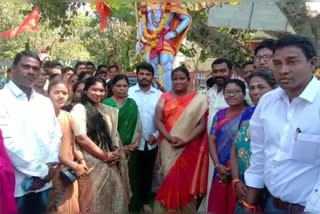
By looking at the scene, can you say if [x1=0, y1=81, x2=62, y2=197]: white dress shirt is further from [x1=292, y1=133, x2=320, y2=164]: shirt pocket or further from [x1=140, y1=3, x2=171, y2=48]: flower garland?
[x1=140, y1=3, x2=171, y2=48]: flower garland

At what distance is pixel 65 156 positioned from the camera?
3.29 m

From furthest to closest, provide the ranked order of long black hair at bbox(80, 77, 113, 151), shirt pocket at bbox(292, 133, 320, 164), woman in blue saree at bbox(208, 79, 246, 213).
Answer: long black hair at bbox(80, 77, 113, 151), woman in blue saree at bbox(208, 79, 246, 213), shirt pocket at bbox(292, 133, 320, 164)

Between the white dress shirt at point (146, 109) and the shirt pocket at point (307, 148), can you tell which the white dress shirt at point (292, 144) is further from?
the white dress shirt at point (146, 109)

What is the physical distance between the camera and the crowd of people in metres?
1.89

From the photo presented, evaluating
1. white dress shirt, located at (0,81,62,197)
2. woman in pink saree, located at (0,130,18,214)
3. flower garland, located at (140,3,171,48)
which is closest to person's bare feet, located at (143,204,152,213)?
white dress shirt, located at (0,81,62,197)

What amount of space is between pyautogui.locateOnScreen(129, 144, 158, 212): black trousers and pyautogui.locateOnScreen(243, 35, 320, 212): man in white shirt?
7.66 feet

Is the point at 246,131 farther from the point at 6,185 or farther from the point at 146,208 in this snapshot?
the point at 146,208

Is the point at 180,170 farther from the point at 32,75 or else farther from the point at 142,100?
the point at 32,75

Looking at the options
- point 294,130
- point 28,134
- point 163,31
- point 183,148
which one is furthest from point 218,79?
point 294,130

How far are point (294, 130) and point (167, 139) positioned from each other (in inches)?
86.2

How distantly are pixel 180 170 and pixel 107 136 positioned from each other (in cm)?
81

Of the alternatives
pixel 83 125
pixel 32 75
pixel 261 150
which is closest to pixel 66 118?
pixel 83 125

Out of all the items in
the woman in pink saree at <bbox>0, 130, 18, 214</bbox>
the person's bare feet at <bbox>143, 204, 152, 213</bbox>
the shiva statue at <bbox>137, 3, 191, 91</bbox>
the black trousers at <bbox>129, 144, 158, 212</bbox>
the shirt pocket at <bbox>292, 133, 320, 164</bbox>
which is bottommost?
the person's bare feet at <bbox>143, 204, 152, 213</bbox>

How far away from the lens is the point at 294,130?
1869mm
